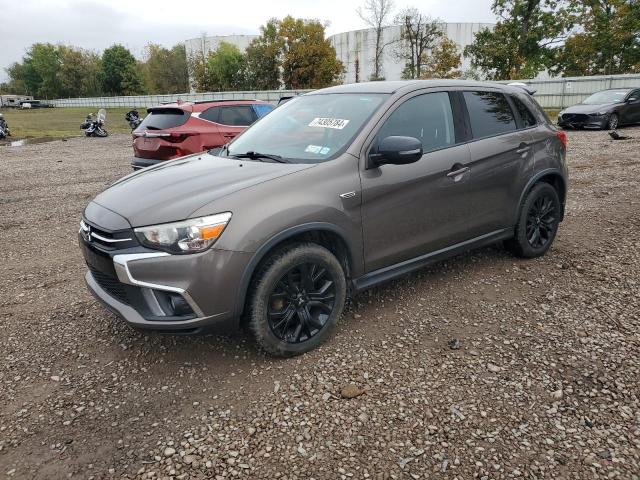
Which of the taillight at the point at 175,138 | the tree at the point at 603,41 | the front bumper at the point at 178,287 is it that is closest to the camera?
the front bumper at the point at 178,287

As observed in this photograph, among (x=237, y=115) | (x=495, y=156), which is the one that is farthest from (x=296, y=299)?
(x=237, y=115)

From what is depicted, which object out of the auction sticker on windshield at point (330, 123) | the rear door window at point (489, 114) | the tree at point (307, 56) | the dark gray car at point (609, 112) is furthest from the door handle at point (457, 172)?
the tree at point (307, 56)

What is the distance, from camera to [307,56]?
5303 cm

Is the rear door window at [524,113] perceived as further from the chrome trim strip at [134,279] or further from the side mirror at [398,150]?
the chrome trim strip at [134,279]

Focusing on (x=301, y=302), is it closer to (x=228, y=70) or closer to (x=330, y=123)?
(x=330, y=123)

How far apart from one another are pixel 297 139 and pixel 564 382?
2.43 m

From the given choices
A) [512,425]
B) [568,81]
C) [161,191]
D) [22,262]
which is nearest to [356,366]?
[512,425]

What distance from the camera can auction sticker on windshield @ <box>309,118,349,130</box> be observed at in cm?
352

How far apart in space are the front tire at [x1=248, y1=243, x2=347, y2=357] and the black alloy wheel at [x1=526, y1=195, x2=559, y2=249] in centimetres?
235

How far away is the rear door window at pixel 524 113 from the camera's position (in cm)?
451

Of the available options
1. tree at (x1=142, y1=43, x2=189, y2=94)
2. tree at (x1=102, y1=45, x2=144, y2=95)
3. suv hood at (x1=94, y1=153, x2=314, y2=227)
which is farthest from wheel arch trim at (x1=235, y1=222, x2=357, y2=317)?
tree at (x1=102, y1=45, x2=144, y2=95)

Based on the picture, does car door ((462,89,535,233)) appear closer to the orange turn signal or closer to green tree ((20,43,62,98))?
the orange turn signal

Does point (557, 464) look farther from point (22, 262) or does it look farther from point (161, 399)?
point (22, 262)

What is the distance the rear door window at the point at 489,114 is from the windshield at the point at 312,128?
3.11ft
